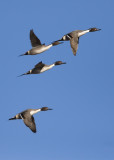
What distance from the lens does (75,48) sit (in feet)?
104

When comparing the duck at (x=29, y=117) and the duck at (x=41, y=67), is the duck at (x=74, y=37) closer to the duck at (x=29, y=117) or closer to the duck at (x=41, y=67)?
Result: the duck at (x=41, y=67)

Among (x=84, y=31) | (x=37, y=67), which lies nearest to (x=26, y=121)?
(x=37, y=67)

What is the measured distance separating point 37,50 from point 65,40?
197cm

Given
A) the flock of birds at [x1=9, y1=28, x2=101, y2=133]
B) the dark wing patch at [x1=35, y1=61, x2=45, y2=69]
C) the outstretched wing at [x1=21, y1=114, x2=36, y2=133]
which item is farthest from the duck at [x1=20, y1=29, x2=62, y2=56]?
the outstretched wing at [x1=21, y1=114, x2=36, y2=133]

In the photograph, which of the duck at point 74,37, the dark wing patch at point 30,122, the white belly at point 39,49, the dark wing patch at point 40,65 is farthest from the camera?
the dark wing patch at point 40,65

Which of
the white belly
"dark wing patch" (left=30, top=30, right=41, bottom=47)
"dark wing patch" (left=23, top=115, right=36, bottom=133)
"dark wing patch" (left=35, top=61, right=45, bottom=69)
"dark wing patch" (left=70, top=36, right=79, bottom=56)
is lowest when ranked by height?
"dark wing patch" (left=23, top=115, right=36, bottom=133)

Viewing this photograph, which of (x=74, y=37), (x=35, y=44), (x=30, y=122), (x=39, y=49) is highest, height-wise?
(x=35, y=44)

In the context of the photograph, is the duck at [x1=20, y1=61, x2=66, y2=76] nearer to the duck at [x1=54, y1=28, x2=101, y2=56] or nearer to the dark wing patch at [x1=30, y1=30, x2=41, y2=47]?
the dark wing patch at [x1=30, y1=30, x2=41, y2=47]

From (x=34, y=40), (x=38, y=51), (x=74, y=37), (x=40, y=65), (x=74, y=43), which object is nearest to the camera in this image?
(x=74, y=43)

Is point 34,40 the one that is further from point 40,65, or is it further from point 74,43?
point 74,43

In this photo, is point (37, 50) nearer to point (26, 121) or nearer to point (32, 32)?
point (32, 32)

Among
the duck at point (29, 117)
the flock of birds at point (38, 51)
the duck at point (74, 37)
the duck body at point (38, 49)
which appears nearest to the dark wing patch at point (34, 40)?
the flock of birds at point (38, 51)

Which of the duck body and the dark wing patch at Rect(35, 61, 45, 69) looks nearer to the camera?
the duck body

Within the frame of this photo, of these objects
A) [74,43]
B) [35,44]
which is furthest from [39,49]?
[74,43]
